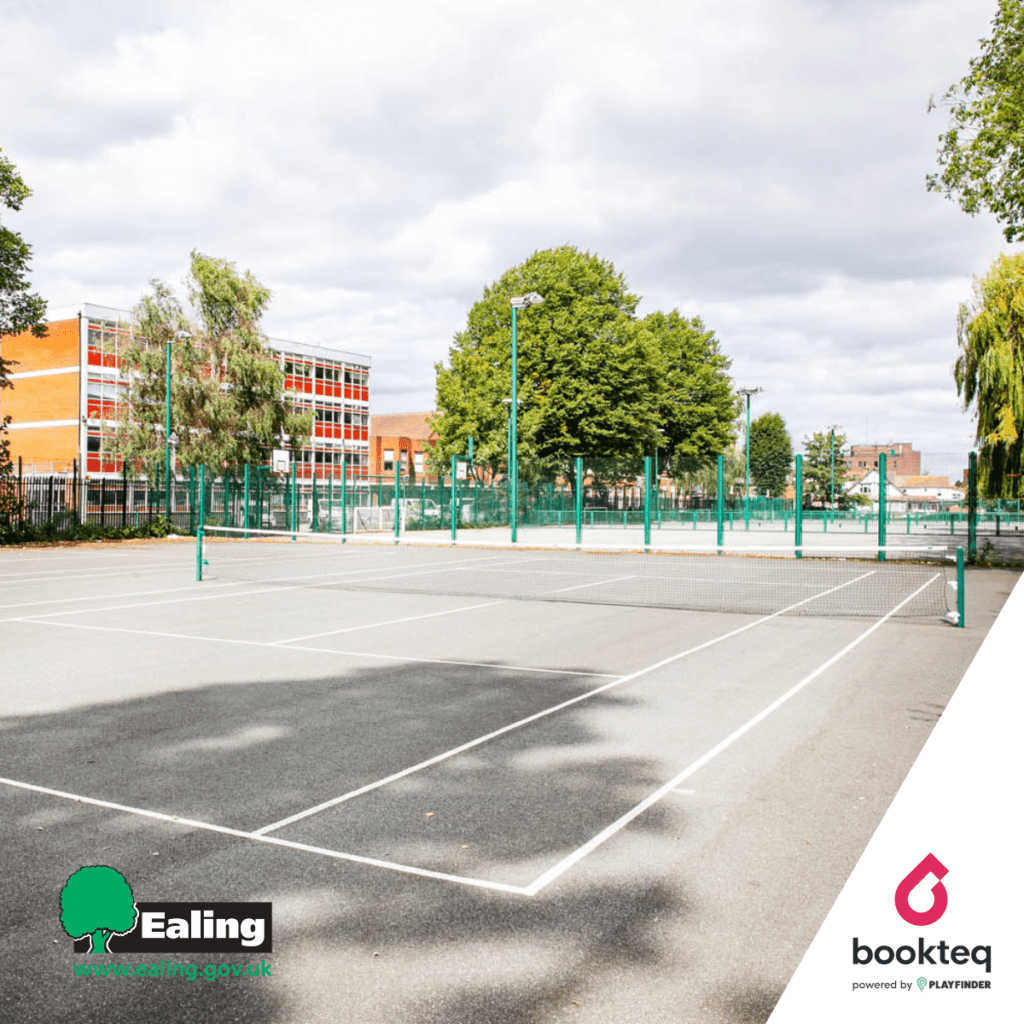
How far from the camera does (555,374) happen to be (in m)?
52.3

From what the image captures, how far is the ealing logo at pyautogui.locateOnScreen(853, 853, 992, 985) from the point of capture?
3.39m

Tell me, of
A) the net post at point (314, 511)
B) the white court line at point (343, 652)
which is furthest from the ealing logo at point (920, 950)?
the net post at point (314, 511)

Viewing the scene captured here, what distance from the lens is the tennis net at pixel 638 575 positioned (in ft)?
49.6

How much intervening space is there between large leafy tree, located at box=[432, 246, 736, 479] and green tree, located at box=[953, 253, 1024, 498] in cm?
2302

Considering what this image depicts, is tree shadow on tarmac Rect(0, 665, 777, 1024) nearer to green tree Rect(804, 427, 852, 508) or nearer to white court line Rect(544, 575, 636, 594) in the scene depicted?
white court line Rect(544, 575, 636, 594)

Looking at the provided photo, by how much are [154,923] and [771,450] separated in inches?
4487

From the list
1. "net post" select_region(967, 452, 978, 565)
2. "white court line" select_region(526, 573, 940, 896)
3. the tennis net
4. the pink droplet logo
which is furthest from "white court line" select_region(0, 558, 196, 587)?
"net post" select_region(967, 452, 978, 565)

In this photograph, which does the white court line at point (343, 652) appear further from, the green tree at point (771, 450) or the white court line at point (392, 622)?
the green tree at point (771, 450)

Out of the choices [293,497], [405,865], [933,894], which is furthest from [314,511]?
[933,894]

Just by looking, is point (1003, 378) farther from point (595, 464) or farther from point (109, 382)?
point (109, 382)

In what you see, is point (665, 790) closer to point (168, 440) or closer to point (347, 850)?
point (347, 850)

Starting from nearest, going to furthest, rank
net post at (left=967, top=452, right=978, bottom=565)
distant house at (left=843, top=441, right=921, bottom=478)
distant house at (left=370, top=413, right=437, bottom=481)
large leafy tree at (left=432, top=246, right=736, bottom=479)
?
net post at (left=967, top=452, right=978, bottom=565) < large leafy tree at (left=432, top=246, right=736, bottom=479) < distant house at (left=370, top=413, right=437, bottom=481) < distant house at (left=843, top=441, right=921, bottom=478)

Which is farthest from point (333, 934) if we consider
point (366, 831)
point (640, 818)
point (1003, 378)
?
point (1003, 378)

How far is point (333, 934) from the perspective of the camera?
11.1 feet
